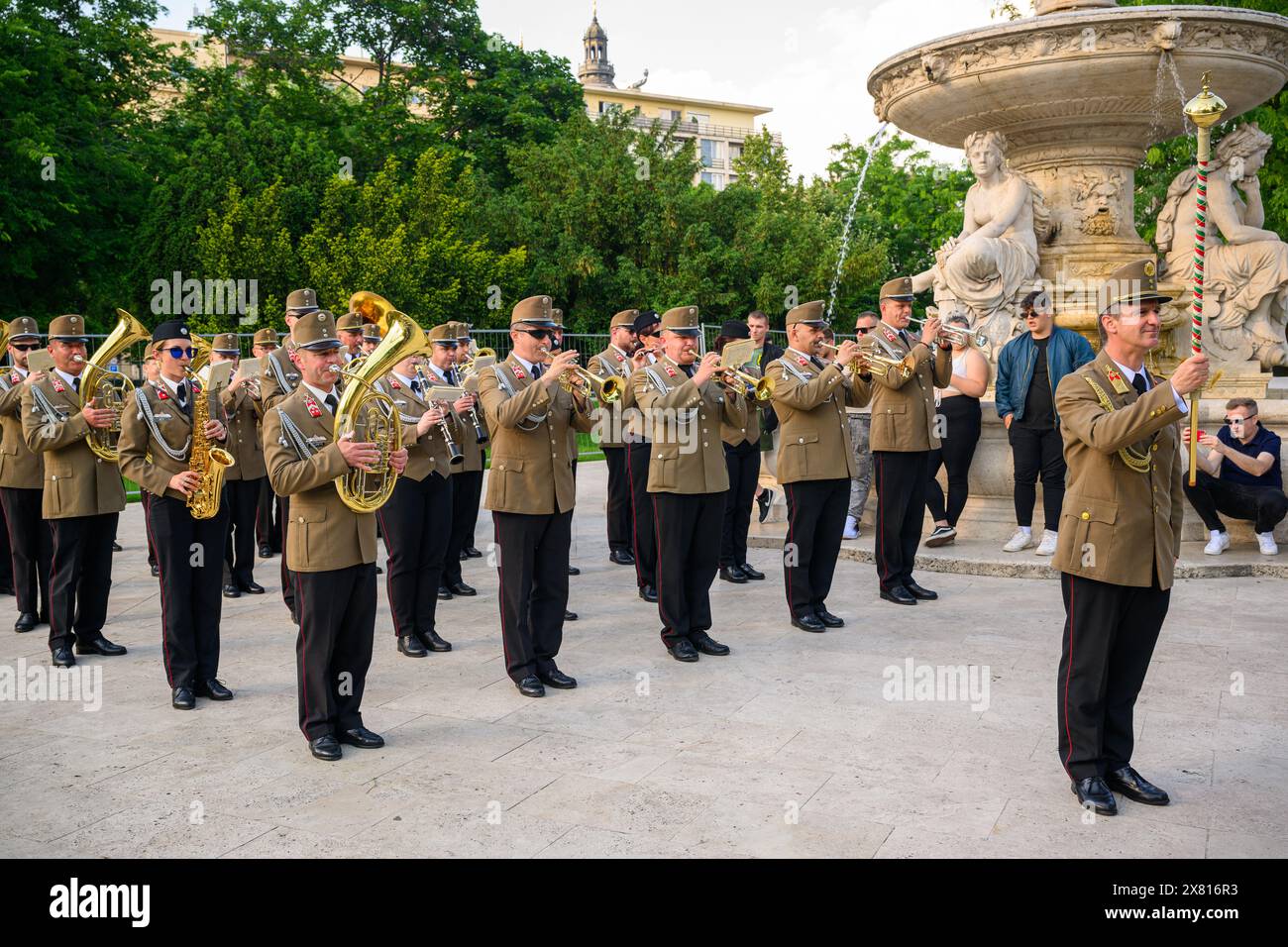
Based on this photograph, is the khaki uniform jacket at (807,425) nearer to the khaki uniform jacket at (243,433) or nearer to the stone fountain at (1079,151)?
the stone fountain at (1079,151)

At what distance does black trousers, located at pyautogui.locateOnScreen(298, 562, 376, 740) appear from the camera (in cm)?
599

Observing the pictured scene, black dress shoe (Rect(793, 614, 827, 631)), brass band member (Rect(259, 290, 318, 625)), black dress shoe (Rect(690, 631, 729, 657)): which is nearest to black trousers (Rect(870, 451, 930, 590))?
black dress shoe (Rect(793, 614, 827, 631))

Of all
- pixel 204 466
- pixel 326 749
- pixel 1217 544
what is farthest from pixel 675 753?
pixel 1217 544

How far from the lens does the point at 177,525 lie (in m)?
6.99

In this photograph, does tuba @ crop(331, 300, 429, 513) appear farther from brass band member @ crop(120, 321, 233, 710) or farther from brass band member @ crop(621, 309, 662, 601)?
brass band member @ crop(621, 309, 662, 601)

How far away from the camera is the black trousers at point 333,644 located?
599cm

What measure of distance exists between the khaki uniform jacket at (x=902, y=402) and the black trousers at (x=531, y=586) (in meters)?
3.10

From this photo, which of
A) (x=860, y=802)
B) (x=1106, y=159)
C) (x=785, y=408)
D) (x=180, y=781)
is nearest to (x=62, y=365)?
(x=180, y=781)

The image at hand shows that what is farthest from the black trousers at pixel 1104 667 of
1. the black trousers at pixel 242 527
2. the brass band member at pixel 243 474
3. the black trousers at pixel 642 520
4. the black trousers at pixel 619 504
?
the black trousers at pixel 242 527

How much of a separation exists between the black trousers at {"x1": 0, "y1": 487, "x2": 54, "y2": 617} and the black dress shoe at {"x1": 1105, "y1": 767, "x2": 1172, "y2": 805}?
7.40 meters

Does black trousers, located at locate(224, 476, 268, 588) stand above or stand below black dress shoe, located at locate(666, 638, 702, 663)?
above

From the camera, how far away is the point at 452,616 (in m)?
9.27

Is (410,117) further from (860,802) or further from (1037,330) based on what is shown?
(860,802)

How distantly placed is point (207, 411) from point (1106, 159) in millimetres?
9869
